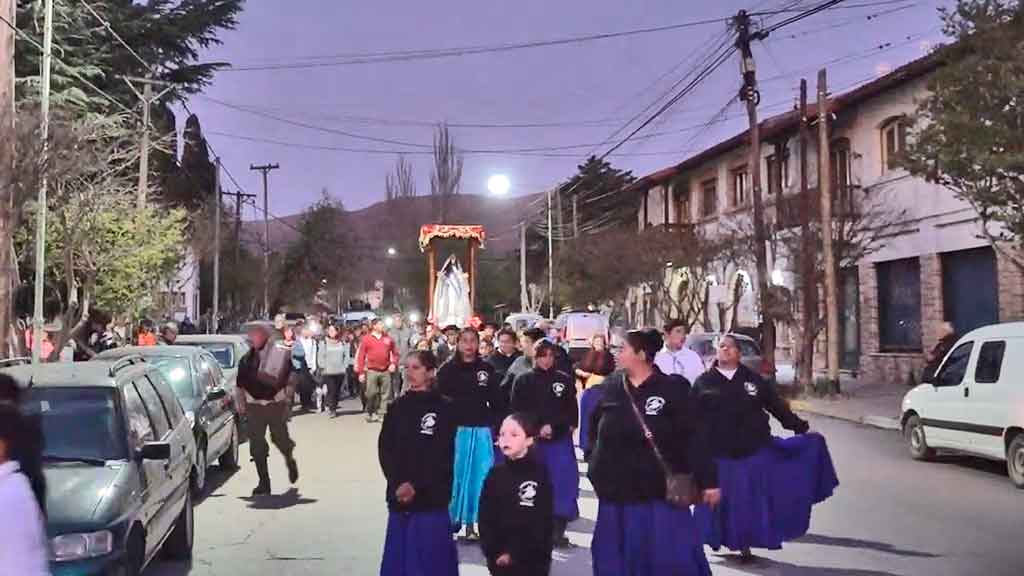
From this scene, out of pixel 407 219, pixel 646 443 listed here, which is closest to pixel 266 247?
pixel 407 219

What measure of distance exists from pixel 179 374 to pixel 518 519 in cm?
875

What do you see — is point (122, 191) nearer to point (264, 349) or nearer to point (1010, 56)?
point (264, 349)

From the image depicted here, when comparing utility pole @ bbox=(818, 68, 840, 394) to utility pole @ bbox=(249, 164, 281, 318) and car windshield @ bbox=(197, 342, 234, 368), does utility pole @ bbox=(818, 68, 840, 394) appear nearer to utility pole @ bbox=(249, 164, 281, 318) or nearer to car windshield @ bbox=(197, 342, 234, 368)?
car windshield @ bbox=(197, 342, 234, 368)

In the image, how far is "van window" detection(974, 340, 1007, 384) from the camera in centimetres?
1247

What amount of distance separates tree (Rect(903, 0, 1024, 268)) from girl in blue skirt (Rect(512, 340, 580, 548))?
27.0 feet

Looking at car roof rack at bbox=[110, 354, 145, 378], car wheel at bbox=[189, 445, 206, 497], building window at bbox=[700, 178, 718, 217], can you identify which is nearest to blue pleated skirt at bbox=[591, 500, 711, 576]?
car roof rack at bbox=[110, 354, 145, 378]

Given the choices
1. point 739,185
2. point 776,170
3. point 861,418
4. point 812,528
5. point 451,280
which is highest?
point 739,185

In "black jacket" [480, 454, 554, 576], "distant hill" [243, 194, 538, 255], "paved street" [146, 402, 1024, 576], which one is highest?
"distant hill" [243, 194, 538, 255]

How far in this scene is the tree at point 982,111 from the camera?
14.2m

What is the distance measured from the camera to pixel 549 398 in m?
8.73

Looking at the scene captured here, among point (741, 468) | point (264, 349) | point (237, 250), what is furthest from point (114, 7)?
point (237, 250)

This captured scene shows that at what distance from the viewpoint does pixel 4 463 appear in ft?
13.2

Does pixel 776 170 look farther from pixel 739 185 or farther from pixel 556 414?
pixel 556 414

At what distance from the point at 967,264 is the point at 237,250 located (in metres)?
46.4
